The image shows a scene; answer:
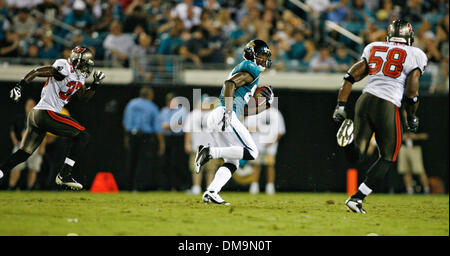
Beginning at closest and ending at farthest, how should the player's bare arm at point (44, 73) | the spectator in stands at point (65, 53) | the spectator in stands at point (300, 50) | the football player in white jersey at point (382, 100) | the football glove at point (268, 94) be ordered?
1. the football player in white jersey at point (382, 100)
2. the football glove at point (268, 94)
3. the player's bare arm at point (44, 73)
4. the spectator in stands at point (65, 53)
5. the spectator in stands at point (300, 50)

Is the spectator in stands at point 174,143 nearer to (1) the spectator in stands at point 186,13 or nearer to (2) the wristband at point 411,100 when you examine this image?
(1) the spectator in stands at point 186,13

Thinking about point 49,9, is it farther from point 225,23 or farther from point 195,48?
point 225,23

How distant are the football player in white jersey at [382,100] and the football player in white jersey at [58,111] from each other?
362cm

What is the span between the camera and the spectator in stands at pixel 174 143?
42.9ft

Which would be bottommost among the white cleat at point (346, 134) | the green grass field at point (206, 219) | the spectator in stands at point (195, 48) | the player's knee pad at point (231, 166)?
the green grass field at point (206, 219)

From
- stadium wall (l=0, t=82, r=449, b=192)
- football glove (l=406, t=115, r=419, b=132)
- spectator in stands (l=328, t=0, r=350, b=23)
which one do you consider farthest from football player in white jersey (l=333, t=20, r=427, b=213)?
spectator in stands (l=328, t=0, r=350, b=23)

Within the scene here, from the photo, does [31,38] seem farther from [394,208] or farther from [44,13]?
[394,208]

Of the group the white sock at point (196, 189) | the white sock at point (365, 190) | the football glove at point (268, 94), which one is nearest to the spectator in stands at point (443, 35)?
the white sock at point (196, 189)

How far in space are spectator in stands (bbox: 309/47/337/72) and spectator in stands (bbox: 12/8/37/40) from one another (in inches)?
232

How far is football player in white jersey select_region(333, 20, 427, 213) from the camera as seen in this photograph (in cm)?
766

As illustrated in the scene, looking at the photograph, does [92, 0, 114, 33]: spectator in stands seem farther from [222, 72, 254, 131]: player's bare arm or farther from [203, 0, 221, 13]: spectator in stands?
[222, 72, 254, 131]: player's bare arm

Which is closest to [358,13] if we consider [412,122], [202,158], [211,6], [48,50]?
[211,6]

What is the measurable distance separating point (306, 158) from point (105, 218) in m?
6.92

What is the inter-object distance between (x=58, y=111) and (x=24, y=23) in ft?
18.5
